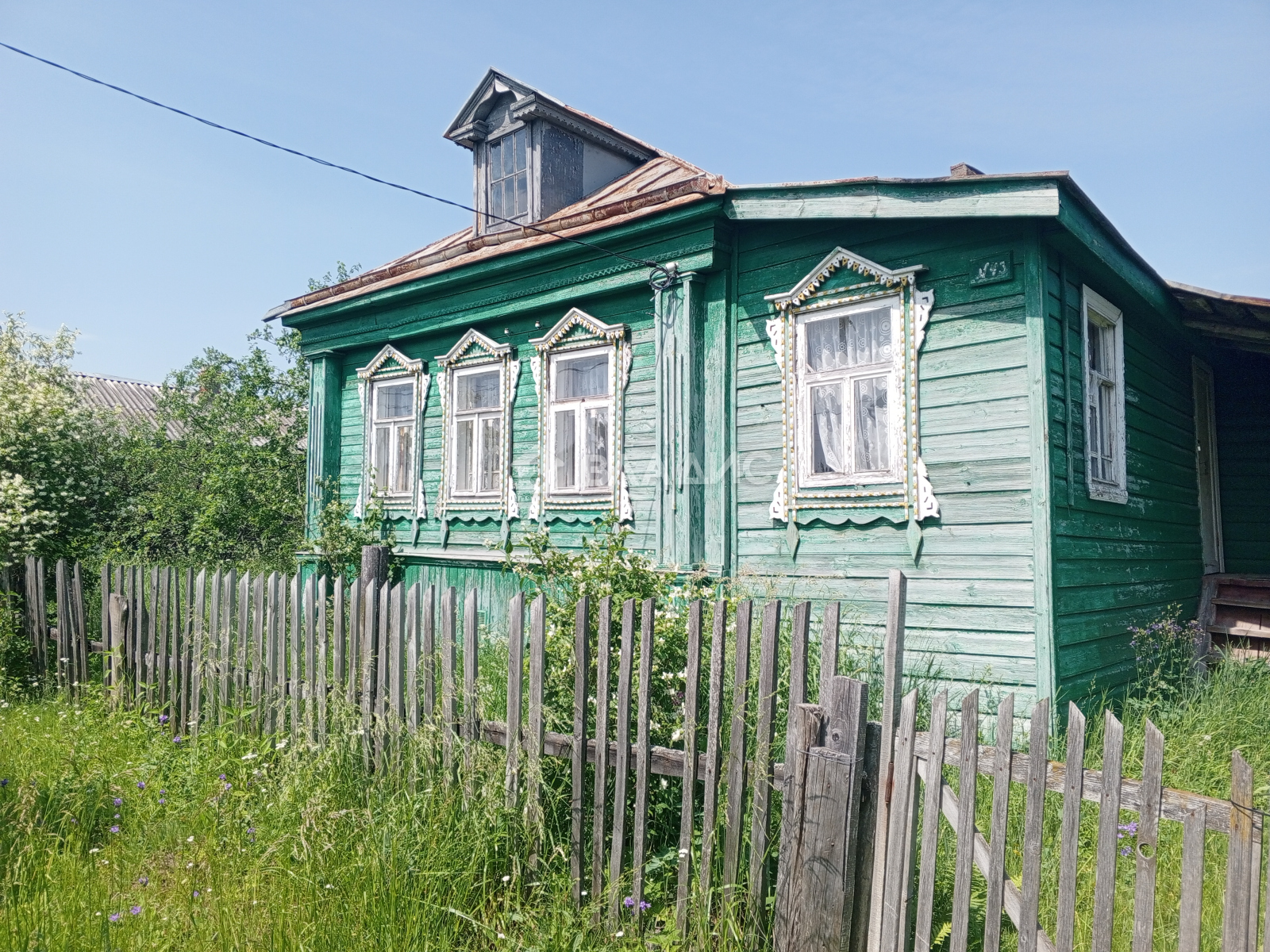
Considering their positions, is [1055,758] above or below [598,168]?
below

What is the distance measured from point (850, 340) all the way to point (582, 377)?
2813 mm

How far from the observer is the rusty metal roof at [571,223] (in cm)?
709

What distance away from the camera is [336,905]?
2.99m

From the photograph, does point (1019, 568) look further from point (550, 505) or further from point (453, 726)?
point (550, 505)

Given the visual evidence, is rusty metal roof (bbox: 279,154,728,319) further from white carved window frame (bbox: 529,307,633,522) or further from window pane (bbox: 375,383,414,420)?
window pane (bbox: 375,383,414,420)

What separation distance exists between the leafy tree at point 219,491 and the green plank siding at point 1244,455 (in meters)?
11.8

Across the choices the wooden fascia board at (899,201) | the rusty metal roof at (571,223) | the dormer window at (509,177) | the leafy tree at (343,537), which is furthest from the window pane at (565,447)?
the dormer window at (509,177)

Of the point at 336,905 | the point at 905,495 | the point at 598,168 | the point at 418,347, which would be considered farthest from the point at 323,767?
the point at 598,168

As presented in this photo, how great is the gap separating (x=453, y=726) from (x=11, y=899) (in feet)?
5.62

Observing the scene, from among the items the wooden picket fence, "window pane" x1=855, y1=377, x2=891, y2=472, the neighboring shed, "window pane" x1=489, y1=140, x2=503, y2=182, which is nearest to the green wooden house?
"window pane" x1=855, y1=377, x2=891, y2=472

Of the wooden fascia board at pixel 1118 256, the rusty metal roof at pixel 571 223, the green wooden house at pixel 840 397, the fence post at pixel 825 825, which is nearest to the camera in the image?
the fence post at pixel 825 825

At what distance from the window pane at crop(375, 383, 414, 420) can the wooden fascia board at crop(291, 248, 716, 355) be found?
1.93 feet

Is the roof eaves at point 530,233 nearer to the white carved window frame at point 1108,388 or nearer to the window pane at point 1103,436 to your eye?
the white carved window frame at point 1108,388

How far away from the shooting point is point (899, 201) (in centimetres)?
591
